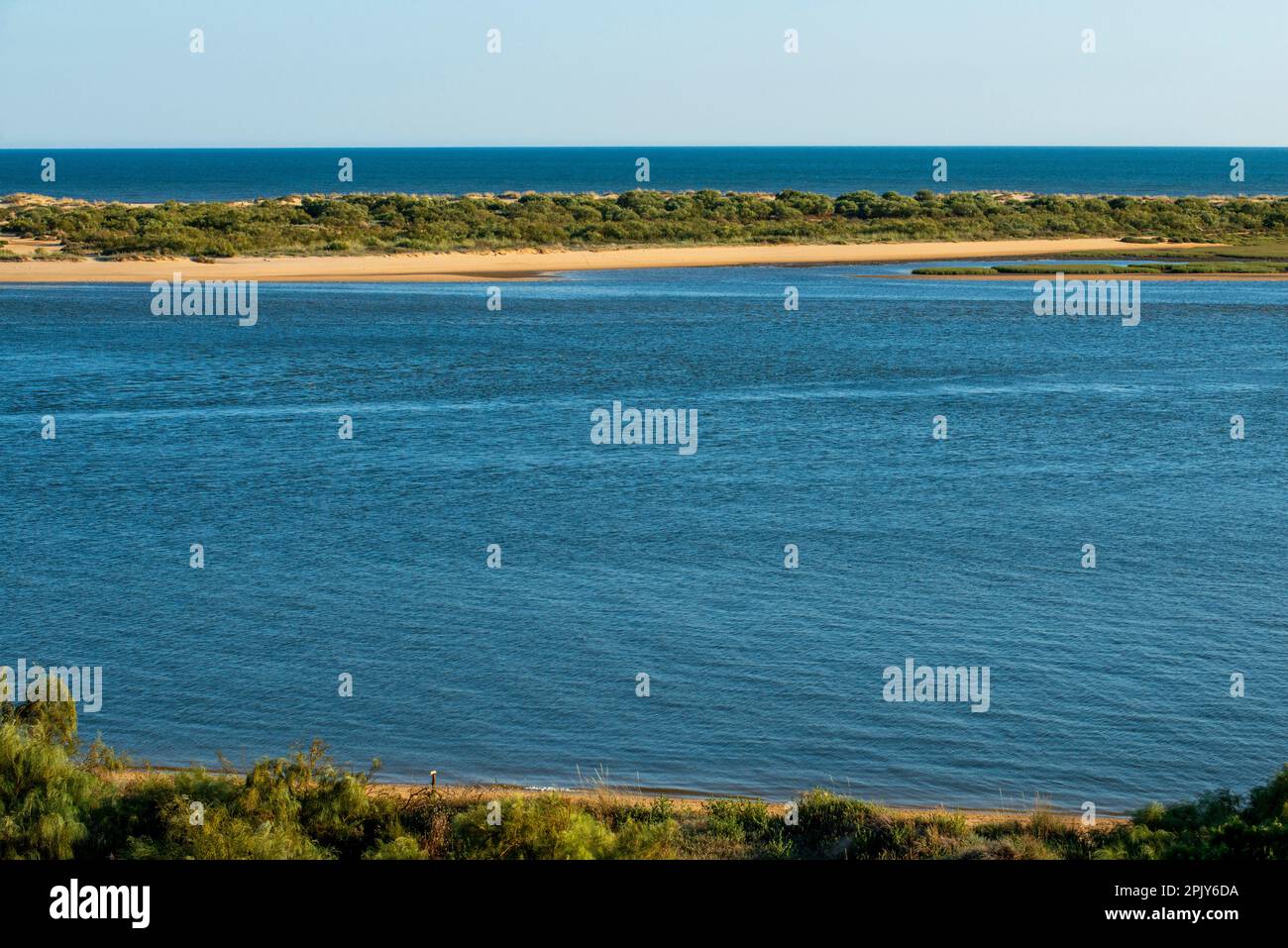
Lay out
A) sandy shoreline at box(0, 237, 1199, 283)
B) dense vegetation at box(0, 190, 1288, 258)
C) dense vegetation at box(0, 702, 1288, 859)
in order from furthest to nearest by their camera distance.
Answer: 1. dense vegetation at box(0, 190, 1288, 258)
2. sandy shoreline at box(0, 237, 1199, 283)
3. dense vegetation at box(0, 702, 1288, 859)

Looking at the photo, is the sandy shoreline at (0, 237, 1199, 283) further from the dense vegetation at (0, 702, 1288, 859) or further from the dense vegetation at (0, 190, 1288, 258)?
the dense vegetation at (0, 702, 1288, 859)

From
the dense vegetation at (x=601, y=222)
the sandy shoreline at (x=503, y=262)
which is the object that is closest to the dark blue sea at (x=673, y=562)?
the sandy shoreline at (x=503, y=262)

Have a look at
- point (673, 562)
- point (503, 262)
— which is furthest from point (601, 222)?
point (673, 562)

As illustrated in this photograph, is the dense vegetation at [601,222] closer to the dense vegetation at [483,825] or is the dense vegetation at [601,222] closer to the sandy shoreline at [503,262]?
the sandy shoreline at [503,262]

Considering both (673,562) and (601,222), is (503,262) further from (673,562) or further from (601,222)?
(673,562)

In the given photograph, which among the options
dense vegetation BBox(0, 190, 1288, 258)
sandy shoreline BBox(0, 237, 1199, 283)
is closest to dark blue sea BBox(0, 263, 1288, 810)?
sandy shoreline BBox(0, 237, 1199, 283)

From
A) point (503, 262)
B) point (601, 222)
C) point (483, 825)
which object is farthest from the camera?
point (601, 222)
